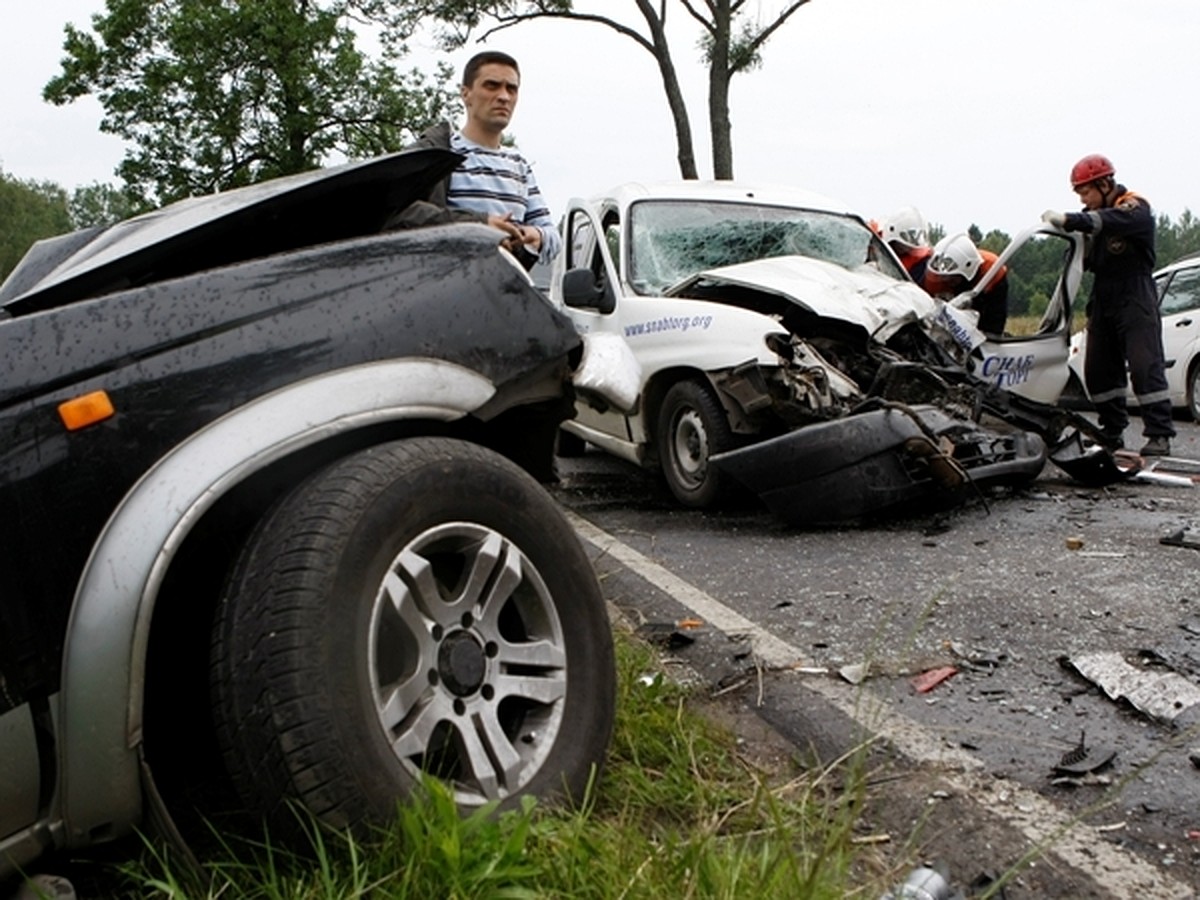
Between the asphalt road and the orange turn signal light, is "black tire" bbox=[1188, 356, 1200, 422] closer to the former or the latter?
the asphalt road

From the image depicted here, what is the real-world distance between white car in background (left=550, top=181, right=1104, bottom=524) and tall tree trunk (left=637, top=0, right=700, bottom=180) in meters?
12.0

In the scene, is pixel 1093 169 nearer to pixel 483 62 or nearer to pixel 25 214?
pixel 483 62

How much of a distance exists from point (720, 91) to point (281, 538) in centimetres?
1800

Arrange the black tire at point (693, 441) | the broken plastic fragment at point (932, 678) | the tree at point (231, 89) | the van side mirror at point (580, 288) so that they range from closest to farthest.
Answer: the broken plastic fragment at point (932, 678) → the van side mirror at point (580, 288) → the black tire at point (693, 441) → the tree at point (231, 89)

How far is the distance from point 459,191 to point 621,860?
10.4 feet

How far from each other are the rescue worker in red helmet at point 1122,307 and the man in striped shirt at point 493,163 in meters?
4.79

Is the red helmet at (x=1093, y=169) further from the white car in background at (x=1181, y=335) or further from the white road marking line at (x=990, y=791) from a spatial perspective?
the white road marking line at (x=990, y=791)

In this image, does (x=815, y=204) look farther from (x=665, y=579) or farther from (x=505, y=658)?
(x=505, y=658)

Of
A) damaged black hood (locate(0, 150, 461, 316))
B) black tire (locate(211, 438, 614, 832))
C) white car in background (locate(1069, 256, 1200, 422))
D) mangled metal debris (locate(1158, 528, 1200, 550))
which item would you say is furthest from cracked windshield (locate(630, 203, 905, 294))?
black tire (locate(211, 438, 614, 832))

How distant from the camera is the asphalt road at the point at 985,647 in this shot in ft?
8.14

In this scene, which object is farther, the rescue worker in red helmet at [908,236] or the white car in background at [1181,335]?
the white car in background at [1181,335]

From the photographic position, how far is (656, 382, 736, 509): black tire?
609cm

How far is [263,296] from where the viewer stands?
2.15 m

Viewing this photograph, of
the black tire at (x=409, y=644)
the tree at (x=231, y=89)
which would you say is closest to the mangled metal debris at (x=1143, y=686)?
the black tire at (x=409, y=644)
